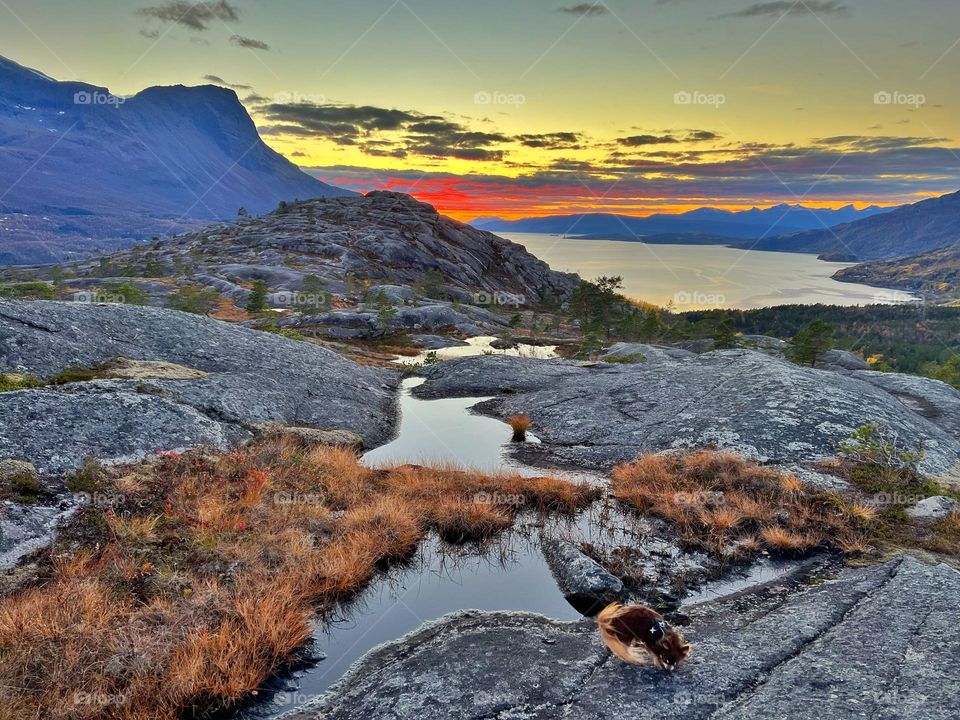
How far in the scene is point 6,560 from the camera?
36.7 ft

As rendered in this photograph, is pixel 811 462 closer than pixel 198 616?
No

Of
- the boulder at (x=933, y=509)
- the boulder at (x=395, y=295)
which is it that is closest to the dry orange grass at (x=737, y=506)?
the boulder at (x=933, y=509)

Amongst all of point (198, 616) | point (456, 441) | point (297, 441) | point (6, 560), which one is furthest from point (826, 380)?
point (6, 560)

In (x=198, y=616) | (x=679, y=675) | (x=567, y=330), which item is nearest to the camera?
(x=679, y=675)

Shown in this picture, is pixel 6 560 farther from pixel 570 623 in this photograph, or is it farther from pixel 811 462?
pixel 811 462

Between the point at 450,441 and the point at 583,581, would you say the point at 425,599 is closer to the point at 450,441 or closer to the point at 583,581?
the point at 583,581

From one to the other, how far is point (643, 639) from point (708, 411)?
16430 millimetres

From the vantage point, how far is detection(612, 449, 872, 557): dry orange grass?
46.3 feet

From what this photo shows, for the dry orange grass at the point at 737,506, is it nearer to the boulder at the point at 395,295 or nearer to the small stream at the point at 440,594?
the small stream at the point at 440,594

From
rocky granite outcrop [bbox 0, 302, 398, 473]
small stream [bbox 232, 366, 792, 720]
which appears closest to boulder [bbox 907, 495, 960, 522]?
small stream [bbox 232, 366, 792, 720]

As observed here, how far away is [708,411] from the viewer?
77.5ft

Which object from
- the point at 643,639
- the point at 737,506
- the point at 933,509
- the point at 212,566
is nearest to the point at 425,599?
the point at 212,566

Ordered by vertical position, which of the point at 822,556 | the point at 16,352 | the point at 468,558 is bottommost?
the point at 468,558

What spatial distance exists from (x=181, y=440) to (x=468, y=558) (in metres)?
11.2
